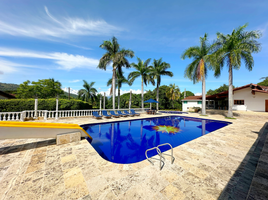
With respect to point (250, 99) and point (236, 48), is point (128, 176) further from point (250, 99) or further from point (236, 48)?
point (250, 99)

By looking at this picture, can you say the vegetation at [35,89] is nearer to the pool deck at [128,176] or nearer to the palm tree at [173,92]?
the pool deck at [128,176]

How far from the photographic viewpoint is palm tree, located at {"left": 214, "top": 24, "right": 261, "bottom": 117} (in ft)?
41.4

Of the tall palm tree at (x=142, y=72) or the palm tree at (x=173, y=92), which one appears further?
the palm tree at (x=173, y=92)

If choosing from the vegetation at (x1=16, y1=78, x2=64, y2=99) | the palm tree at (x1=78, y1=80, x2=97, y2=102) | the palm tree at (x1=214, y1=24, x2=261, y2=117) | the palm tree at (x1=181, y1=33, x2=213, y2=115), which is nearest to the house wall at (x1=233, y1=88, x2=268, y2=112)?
the palm tree at (x1=214, y1=24, x2=261, y2=117)

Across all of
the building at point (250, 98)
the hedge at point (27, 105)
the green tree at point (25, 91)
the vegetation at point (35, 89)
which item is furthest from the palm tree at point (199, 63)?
the green tree at point (25, 91)

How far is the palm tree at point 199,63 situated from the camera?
16.5 m

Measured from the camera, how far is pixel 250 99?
1947 centimetres

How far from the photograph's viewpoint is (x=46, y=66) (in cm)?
1775

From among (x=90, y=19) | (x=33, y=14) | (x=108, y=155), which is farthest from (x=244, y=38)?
(x=33, y=14)

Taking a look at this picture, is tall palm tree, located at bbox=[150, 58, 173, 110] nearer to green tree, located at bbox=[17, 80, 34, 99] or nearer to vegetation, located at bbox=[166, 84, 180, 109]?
vegetation, located at bbox=[166, 84, 180, 109]

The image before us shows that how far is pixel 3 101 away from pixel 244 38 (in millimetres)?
28497

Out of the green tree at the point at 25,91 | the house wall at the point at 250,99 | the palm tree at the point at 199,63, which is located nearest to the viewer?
the palm tree at the point at 199,63

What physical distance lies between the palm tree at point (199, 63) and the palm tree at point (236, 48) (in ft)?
5.98

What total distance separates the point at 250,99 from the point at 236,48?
12200mm
